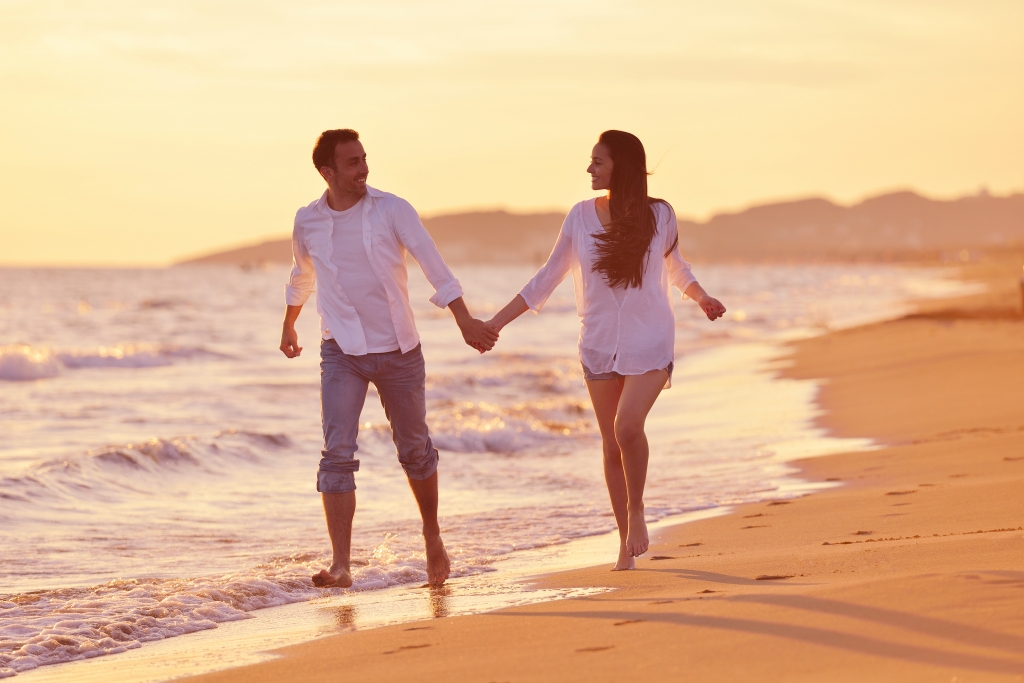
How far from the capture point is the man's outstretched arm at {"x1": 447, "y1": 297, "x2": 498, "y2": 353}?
→ 5.14 m

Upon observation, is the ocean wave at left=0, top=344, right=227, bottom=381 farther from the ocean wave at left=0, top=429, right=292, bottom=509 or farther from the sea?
the ocean wave at left=0, top=429, right=292, bottom=509

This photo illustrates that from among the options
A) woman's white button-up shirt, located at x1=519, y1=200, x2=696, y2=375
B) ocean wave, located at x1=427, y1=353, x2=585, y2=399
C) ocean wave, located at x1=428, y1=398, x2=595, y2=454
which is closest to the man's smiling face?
woman's white button-up shirt, located at x1=519, y1=200, x2=696, y2=375

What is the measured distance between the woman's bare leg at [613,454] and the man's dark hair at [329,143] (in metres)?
1.50

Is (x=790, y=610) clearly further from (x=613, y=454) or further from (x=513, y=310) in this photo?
(x=513, y=310)

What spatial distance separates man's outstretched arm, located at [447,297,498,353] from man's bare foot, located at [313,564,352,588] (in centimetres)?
→ 116

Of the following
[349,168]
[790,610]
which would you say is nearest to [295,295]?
[349,168]

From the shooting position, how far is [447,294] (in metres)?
5.00

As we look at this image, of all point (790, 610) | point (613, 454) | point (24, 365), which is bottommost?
point (790, 610)

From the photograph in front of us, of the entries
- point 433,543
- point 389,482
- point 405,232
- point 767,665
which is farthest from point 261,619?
point 389,482

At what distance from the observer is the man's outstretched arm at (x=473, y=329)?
5137 mm

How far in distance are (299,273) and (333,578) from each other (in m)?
1.39

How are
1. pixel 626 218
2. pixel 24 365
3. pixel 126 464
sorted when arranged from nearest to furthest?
pixel 626 218 < pixel 126 464 < pixel 24 365

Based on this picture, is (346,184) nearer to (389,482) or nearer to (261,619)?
(261,619)

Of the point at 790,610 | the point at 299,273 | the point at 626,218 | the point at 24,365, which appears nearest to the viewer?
the point at 790,610
